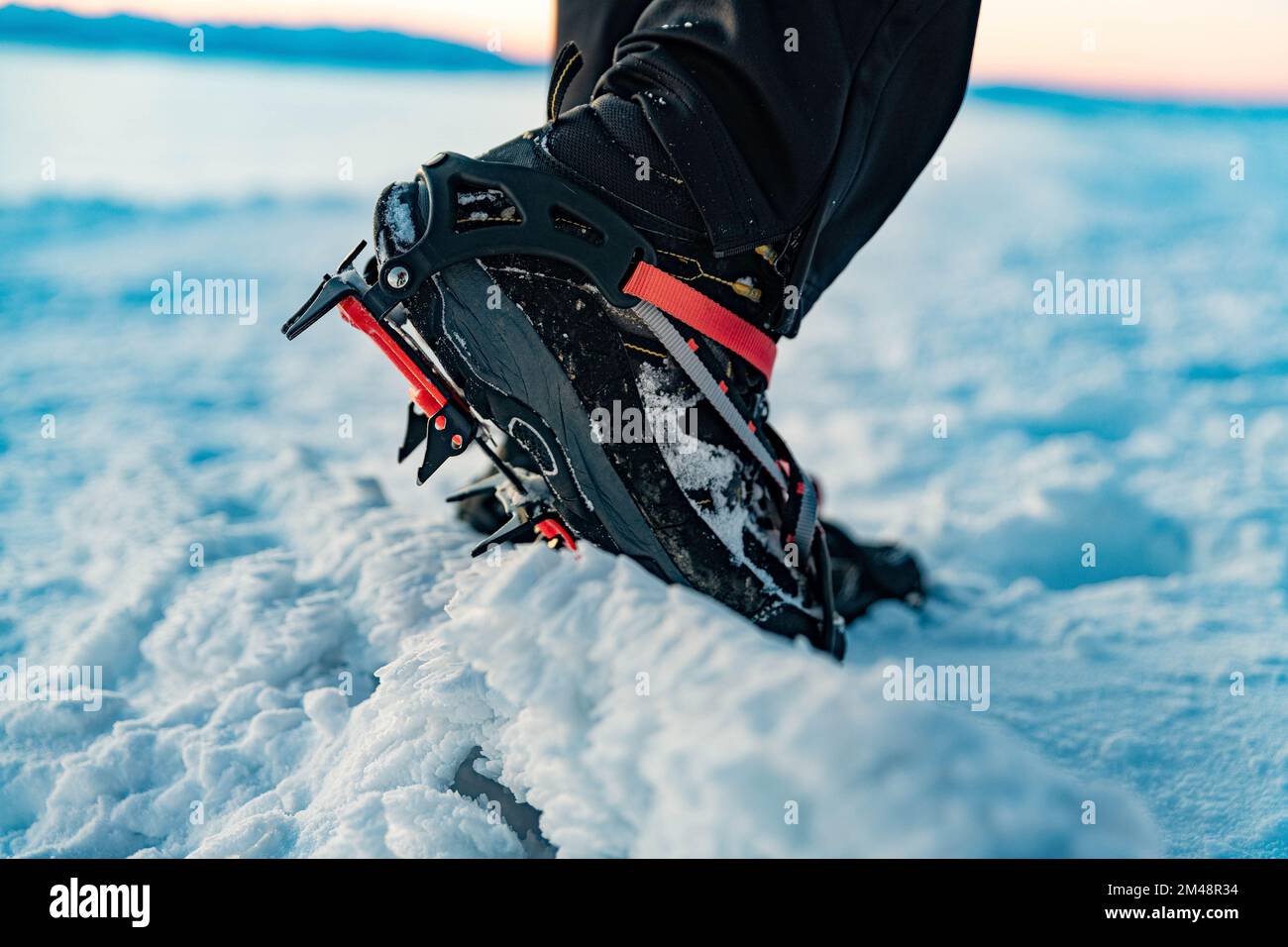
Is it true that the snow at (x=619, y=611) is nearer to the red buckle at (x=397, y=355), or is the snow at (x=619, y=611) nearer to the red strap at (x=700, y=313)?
the red buckle at (x=397, y=355)

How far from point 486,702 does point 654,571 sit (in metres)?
0.28

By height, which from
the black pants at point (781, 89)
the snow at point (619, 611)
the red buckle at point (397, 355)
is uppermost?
the black pants at point (781, 89)

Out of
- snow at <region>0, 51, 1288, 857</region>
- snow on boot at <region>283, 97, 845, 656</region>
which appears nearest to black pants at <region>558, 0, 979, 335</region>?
snow on boot at <region>283, 97, 845, 656</region>

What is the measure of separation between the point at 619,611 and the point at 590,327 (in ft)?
1.34

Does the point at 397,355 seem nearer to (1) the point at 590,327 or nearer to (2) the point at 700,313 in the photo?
(1) the point at 590,327

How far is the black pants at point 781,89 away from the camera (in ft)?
3.18

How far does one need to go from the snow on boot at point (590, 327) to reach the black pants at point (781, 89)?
1.5 inches

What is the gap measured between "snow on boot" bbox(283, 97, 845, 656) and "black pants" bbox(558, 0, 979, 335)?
0.04 m

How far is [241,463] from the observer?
2.03m

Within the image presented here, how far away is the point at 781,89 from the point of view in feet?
3.21

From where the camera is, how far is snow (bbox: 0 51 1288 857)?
0.60 metres

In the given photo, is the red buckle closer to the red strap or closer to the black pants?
the red strap

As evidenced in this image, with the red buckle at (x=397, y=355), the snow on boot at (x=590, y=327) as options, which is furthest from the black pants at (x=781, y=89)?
the red buckle at (x=397, y=355)

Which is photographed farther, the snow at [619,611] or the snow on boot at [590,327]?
the snow on boot at [590,327]
